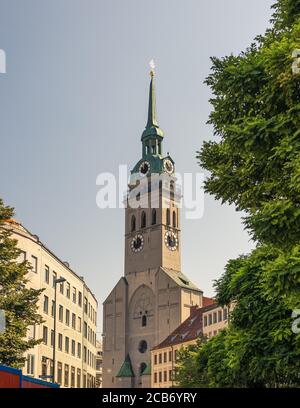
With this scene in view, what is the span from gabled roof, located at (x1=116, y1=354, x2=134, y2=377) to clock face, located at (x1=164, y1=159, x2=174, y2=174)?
1531 inches

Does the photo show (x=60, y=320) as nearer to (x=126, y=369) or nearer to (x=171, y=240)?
(x=126, y=369)

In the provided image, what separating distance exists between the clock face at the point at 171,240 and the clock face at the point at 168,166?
46.6 ft

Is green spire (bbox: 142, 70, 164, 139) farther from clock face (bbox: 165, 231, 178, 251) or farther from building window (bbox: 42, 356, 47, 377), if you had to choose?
building window (bbox: 42, 356, 47, 377)

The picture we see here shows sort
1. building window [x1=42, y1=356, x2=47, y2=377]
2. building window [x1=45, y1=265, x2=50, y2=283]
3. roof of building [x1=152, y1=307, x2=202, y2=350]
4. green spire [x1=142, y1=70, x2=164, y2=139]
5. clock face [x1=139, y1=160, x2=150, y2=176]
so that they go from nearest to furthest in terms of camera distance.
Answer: building window [x1=42, y1=356, x2=47, y2=377]
building window [x1=45, y1=265, x2=50, y2=283]
roof of building [x1=152, y1=307, x2=202, y2=350]
clock face [x1=139, y1=160, x2=150, y2=176]
green spire [x1=142, y1=70, x2=164, y2=139]

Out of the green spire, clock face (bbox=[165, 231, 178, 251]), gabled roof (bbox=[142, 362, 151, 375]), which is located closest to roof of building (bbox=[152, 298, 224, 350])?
gabled roof (bbox=[142, 362, 151, 375])

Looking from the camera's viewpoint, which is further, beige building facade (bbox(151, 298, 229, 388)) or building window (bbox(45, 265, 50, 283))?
beige building facade (bbox(151, 298, 229, 388))

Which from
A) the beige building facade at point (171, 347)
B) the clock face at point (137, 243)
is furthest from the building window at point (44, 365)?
the clock face at point (137, 243)

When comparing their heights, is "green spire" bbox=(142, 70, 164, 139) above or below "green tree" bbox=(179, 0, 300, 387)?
above

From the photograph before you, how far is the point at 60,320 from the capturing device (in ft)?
225

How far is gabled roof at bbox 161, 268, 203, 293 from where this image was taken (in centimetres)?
11388

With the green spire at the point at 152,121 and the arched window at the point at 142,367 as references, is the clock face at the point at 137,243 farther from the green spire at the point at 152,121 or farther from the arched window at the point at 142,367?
the green spire at the point at 152,121

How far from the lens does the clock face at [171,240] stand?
406 feet
